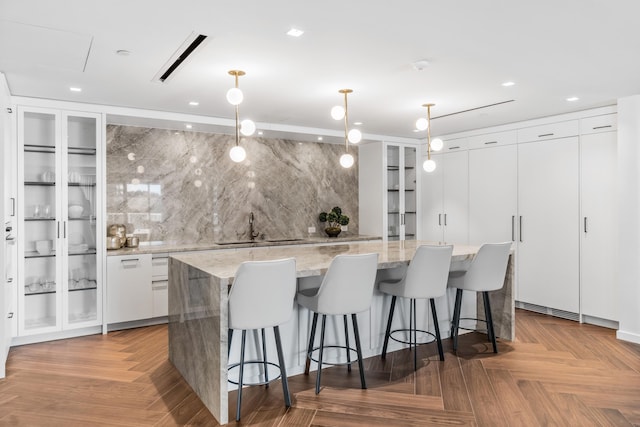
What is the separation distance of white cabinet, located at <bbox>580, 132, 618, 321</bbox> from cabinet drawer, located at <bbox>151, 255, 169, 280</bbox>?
4627mm

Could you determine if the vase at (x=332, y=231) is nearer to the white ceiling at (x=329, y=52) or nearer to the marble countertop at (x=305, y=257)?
the marble countertop at (x=305, y=257)

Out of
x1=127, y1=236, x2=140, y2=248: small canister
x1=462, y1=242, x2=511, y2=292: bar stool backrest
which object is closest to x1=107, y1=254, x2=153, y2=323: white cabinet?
x1=127, y1=236, x2=140, y2=248: small canister

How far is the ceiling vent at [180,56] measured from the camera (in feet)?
9.21

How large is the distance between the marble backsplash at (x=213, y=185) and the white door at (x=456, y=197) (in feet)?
4.96

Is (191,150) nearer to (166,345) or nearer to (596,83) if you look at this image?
(166,345)

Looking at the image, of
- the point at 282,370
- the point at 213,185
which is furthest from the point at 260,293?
the point at 213,185

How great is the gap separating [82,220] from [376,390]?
3.45 meters

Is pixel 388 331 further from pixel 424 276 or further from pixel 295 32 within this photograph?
pixel 295 32

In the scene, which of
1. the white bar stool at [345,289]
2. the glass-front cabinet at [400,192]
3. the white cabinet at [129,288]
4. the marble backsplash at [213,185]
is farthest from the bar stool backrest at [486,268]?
the white cabinet at [129,288]

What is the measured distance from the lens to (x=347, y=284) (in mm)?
3113

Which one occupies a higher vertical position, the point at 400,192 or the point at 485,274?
the point at 400,192

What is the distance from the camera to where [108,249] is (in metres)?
4.81

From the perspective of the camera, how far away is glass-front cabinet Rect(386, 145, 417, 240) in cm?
684

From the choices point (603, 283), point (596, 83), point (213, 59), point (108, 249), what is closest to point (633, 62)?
point (596, 83)
